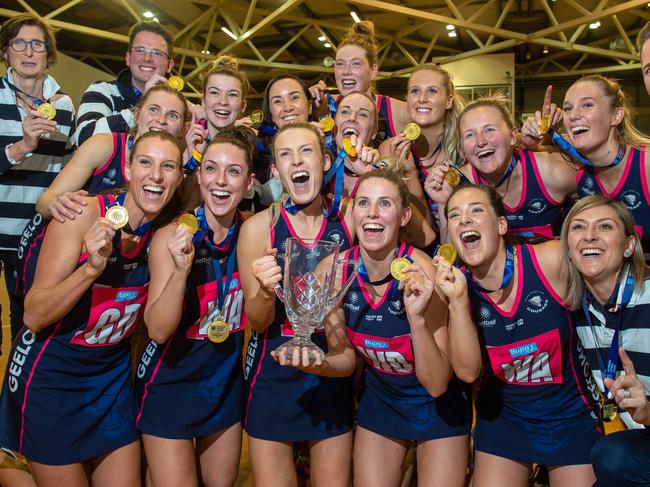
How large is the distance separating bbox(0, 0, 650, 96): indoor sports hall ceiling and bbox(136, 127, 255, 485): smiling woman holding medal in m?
7.90

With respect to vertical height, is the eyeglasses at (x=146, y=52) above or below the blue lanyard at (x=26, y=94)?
above

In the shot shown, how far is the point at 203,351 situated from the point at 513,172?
206cm

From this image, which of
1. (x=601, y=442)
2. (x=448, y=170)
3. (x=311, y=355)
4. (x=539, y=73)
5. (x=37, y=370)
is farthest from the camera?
(x=539, y=73)

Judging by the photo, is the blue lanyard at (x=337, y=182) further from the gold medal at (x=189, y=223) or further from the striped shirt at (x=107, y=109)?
the striped shirt at (x=107, y=109)

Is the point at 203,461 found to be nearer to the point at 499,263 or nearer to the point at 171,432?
the point at 171,432

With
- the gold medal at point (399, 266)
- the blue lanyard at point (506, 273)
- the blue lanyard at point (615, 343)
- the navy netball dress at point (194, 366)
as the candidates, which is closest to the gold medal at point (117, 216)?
the navy netball dress at point (194, 366)

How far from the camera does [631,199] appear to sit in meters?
3.20

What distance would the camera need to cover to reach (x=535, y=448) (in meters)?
2.85

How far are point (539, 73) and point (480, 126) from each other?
653 inches

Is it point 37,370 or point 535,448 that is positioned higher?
point 37,370

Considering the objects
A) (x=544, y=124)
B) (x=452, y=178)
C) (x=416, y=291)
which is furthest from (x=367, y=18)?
(x=416, y=291)

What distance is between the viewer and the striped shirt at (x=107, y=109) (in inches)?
148

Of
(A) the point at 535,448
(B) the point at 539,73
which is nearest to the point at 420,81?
(A) the point at 535,448

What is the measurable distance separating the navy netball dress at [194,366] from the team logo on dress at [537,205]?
5.75ft
